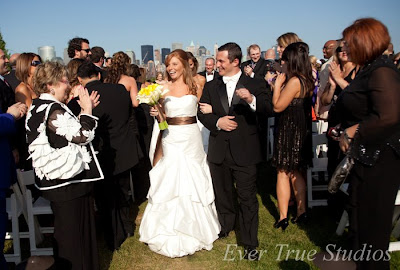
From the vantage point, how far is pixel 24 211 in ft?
15.7

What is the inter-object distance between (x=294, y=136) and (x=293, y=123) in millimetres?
187

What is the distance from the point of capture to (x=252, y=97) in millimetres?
4086

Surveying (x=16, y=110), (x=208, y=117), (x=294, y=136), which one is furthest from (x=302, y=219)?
(x=16, y=110)

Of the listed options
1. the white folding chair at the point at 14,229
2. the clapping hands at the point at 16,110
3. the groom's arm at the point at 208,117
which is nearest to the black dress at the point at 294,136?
the groom's arm at the point at 208,117

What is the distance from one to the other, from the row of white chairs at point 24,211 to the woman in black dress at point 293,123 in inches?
127

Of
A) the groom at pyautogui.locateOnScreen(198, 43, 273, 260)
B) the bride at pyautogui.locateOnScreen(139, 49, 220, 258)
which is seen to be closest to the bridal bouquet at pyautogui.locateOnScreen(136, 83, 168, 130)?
the bride at pyautogui.locateOnScreen(139, 49, 220, 258)

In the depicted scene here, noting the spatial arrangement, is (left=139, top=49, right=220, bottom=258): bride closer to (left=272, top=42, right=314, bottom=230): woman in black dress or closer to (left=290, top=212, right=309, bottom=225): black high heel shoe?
(left=272, top=42, right=314, bottom=230): woman in black dress

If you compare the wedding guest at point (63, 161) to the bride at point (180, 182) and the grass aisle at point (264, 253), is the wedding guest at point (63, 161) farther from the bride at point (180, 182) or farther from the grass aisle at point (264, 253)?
the bride at point (180, 182)

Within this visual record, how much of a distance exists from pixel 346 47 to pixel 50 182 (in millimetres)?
2977

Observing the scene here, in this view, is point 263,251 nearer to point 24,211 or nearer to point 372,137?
point 372,137

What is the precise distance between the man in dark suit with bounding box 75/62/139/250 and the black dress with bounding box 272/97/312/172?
2.09 meters

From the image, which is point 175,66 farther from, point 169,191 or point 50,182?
point 50,182

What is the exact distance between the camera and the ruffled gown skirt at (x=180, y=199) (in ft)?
15.1

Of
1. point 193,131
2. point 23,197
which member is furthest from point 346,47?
point 23,197
